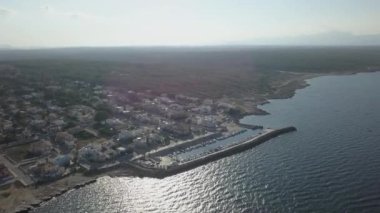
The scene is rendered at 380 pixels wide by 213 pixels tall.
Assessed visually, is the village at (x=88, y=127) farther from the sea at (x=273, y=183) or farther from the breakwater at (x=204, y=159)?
the sea at (x=273, y=183)

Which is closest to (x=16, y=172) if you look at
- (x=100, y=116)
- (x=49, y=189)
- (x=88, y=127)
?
(x=49, y=189)

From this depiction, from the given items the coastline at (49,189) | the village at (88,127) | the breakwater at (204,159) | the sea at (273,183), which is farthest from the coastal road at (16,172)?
the breakwater at (204,159)

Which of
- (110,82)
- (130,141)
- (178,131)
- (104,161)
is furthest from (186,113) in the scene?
(110,82)

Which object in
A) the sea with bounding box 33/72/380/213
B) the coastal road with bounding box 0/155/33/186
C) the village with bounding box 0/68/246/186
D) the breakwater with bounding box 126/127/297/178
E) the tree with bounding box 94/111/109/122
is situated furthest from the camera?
the tree with bounding box 94/111/109/122

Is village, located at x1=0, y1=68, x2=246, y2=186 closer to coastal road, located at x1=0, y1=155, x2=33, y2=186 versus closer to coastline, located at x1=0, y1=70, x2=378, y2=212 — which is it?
coastal road, located at x1=0, y1=155, x2=33, y2=186

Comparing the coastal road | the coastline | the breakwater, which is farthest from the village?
the breakwater

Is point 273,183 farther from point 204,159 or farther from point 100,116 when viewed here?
point 100,116
